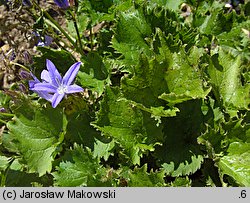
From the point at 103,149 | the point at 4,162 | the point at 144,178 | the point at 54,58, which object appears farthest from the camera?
the point at 54,58

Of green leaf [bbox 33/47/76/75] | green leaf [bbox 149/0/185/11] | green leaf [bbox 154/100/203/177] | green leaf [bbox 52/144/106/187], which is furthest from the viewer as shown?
green leaf [bbox 149/0/185/11]

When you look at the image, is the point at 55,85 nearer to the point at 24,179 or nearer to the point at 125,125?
the point at 125,125

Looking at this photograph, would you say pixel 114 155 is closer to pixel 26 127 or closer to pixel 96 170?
pixel 96 170

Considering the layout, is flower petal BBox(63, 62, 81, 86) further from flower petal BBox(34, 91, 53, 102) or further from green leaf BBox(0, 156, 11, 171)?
green leaf BBox(0, 156, 11, 171)

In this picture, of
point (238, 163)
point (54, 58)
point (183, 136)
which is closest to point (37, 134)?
point (54, 58)

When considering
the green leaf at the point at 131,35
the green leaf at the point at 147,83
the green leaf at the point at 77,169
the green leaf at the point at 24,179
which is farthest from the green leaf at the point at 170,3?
the green leaf at the point at 24,179

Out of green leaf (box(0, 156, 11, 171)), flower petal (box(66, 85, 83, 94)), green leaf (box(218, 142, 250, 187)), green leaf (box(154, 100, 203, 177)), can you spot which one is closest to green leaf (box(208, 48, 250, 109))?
green leaf (box(154, 100, 203, 177))
